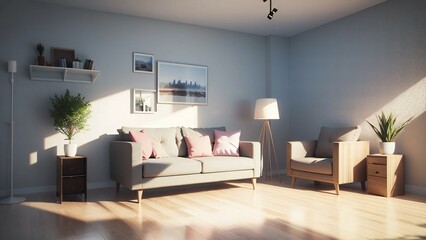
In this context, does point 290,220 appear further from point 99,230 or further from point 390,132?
point 390,132

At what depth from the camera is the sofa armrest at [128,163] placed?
3713 millimetres

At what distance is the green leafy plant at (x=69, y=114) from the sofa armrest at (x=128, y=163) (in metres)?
0.53

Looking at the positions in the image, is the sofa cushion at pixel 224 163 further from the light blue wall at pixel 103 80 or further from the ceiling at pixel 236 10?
the ceiling at pixel 236 10

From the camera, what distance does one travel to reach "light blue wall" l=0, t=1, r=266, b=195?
421cm

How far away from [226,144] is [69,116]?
6.86 ft

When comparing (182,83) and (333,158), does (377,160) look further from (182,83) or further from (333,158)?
(182,83)

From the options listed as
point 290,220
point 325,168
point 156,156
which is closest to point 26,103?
point 156,156

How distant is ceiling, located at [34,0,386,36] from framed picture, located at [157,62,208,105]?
737 mm

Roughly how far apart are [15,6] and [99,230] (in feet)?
10.6

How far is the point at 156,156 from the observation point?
14.0 ft

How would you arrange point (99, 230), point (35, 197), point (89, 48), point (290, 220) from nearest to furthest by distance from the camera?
point (99, 230), point (290, 220), point (35, 197), point (89, 48)

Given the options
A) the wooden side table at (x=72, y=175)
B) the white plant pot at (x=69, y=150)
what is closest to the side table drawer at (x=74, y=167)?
the wooden side table at (x=72, y=175)

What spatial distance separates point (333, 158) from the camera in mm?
4227

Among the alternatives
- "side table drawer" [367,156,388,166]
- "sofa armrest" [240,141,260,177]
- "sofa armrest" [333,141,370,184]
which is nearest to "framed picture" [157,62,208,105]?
"sofa armrest" [240,141,260,177]
